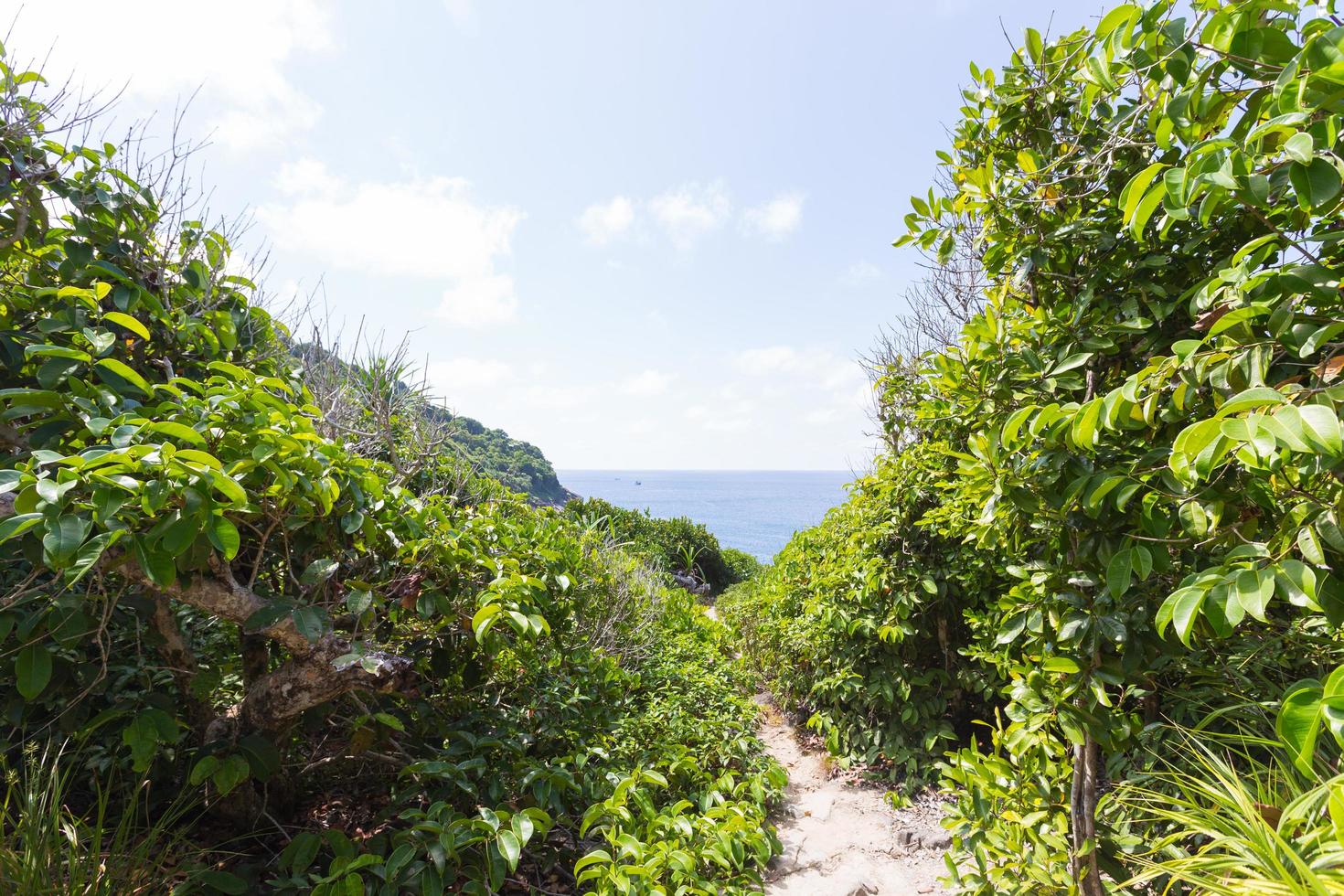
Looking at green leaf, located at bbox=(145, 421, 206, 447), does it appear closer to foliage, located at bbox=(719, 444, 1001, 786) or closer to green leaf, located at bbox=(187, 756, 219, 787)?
green leaf, located at bbox=(187, 756, 219, 787)

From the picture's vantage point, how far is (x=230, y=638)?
2943 mm

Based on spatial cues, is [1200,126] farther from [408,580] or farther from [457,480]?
[457,480]

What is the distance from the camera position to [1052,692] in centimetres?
201

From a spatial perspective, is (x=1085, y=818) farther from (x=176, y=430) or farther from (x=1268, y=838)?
(x=176, y=430)

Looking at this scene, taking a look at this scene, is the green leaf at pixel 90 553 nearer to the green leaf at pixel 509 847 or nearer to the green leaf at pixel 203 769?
the green leaf at pixel 203 769

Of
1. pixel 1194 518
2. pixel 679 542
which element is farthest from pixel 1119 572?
pixel 679 542

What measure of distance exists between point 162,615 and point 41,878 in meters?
0.89

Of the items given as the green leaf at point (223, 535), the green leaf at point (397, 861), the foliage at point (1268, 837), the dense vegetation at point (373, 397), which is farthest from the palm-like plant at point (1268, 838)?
the dense vegetation at point (373, 397)

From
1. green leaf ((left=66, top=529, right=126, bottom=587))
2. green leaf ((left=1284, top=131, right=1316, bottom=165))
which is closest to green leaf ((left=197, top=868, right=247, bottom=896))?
green leaf ((left=66, top=529, right=126, bottom=587))

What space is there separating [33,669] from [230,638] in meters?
1.46

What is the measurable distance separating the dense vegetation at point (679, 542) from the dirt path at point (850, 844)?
7579 mm

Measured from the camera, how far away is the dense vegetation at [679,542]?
1246 centimetres

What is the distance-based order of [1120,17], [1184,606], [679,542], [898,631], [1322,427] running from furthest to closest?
[679,542] < [898,631] < [1120,17] < [1184,606] < [1322,427]

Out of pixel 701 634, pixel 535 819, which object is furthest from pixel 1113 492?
pixel 701 634
